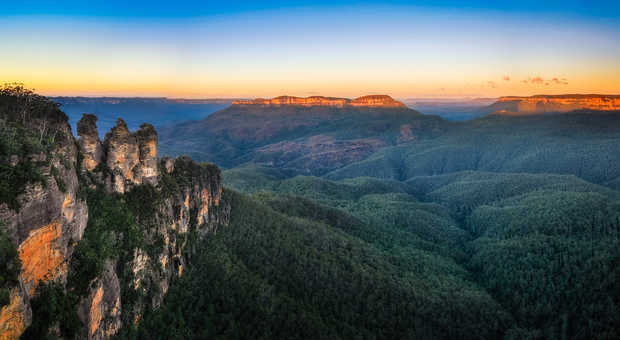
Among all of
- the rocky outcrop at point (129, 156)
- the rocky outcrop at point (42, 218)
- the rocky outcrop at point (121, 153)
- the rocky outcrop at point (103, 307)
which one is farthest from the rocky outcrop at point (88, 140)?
the rocky outcrop at point (103, 307)

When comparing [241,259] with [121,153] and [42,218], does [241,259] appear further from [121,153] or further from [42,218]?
[42,218]

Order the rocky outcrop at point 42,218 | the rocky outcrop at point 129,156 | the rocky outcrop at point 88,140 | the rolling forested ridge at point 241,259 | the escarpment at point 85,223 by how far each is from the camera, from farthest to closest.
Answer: the rocky outcrop at point 129,156 < the rocky outcrop at point 88,140 < the rolling forested ridge at point 241,259 < the escarpment at point 85,223 < the rocky outcrop at point 42,218

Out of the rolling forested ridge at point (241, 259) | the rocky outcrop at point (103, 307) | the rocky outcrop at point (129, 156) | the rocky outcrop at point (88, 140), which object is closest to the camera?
the rolling forested ridge at point (241, 259)

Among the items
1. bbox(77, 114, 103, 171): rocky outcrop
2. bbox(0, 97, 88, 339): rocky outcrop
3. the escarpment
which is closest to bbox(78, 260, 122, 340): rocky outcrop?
the escarpment

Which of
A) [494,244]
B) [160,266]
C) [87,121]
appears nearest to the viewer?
[87,121]

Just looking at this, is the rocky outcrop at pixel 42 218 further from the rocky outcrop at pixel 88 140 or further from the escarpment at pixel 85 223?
the rocky outcrop at pixel 88 140

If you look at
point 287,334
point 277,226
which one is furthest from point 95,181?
point 277,226

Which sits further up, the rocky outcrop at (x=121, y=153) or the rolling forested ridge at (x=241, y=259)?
the rocky outcrop at (x=121, y=153)

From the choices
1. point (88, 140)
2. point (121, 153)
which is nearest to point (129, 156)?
point (121, 153)

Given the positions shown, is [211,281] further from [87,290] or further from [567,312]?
[567,312]

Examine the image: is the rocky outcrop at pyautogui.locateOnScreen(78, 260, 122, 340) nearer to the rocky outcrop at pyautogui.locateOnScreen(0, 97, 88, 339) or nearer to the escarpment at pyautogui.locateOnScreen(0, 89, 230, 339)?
the escarpment at pyautogui.locateOnScreen(0, 89, 230, 339)
